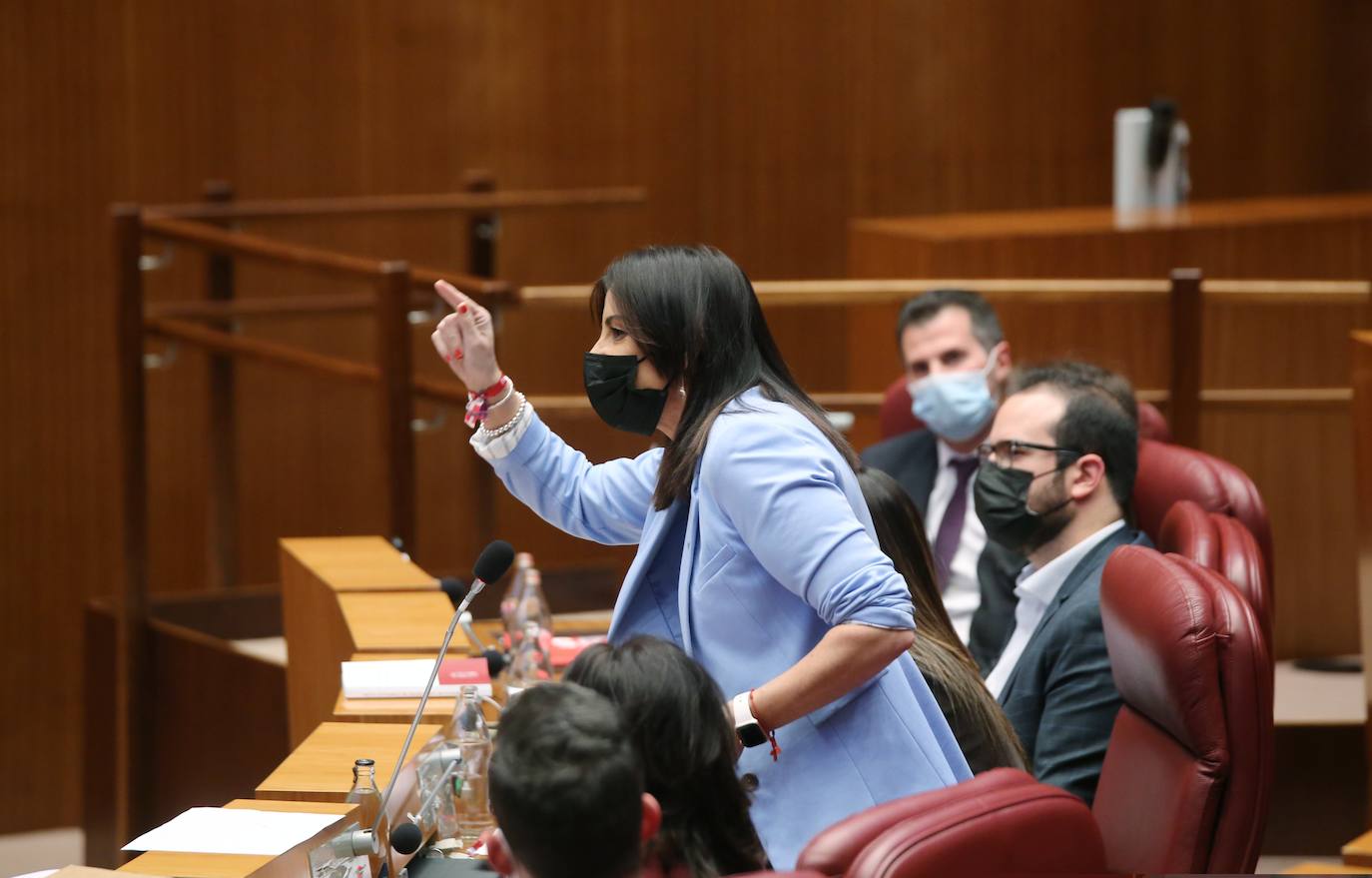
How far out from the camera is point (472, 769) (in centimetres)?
220

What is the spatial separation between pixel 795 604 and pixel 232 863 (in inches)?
26.0

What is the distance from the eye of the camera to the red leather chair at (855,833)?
59.2 inches

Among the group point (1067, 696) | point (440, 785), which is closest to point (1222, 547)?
point (1067, 696)

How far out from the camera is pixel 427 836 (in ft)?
6.92

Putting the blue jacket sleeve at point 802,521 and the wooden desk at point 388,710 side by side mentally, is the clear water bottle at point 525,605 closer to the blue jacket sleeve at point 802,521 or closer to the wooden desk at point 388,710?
the wooden desk at point 388,710

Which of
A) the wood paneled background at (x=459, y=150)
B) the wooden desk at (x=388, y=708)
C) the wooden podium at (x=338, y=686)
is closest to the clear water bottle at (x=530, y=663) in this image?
the wooden podium at (x=338, y=686)

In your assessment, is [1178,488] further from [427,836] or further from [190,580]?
[190,580]

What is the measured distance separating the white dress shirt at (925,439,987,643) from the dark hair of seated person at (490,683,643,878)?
1967mm

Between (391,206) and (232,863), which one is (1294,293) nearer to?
(391,206)

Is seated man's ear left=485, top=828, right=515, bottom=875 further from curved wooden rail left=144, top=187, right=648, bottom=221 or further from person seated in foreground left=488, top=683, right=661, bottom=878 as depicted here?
curved wooden rail left=144, top=187, right=648, bottom=221

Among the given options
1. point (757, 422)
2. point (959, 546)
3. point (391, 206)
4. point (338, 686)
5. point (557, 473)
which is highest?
point (391, 206)

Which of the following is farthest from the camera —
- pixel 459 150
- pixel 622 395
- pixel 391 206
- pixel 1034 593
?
pixel 459 150

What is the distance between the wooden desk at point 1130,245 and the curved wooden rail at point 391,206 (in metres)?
0.96

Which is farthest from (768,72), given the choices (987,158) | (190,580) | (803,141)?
(190,580)
